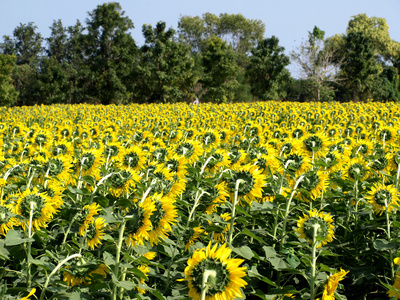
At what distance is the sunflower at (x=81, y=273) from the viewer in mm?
1864

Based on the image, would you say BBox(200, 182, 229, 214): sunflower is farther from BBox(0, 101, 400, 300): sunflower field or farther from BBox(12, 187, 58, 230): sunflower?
BBox(12, 187, 58, 230): sunflower

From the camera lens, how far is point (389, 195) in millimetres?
2406

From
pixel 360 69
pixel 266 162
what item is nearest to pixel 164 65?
pixel 360 69

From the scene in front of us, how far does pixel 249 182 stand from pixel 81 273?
0.99 meters

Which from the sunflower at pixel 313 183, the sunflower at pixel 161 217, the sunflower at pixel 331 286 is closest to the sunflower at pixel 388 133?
the sunflower at pixel 313 183

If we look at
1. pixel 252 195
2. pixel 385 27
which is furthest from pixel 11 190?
pixel 385 27

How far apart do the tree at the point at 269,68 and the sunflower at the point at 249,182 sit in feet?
103

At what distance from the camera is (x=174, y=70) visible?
34781 mm

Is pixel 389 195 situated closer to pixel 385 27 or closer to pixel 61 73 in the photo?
pixel 61 73

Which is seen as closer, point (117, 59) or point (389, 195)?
point (389, 195)

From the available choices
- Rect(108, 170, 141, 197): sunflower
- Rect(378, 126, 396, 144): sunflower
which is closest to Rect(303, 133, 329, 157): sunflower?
Rect(378, 126, 396, 144): sunflower

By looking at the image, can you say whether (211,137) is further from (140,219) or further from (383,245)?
(140,219)

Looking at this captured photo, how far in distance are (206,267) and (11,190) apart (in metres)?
2.07

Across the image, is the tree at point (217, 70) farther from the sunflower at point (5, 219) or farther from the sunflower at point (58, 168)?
the sunflower at point (5, 219)
